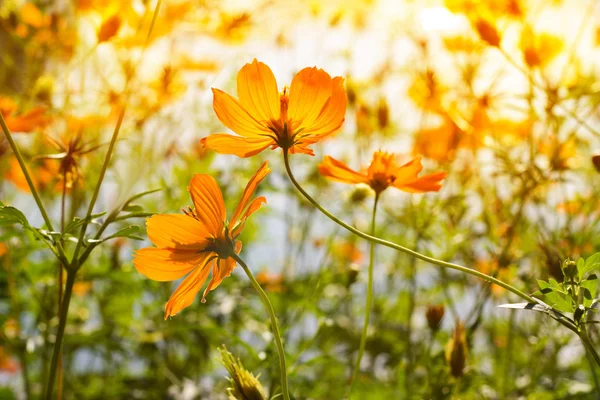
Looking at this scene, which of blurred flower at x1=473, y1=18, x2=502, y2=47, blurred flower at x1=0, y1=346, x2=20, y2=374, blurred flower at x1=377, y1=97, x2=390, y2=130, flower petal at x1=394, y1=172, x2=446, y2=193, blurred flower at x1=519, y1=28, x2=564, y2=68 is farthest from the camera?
blurred flower at x1=0, y1=346, x2=20, y2=374

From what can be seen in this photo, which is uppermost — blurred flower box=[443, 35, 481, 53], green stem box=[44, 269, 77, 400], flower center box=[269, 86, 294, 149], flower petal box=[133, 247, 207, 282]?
blurred flower box=[443, 35, 481, 53]

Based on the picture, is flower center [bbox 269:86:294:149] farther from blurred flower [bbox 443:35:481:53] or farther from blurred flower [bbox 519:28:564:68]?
blurred flower [bbox 443:35:481:53]

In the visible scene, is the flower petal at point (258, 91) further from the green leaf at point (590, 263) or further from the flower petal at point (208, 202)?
the green leaf at point (590, 263)

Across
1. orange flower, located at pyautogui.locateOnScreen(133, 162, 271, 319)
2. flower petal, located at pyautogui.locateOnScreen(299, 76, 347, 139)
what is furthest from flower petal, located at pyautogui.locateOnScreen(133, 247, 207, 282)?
flower petal, located at pyautogui.locateOnScreen(299, 76, 347, 139)

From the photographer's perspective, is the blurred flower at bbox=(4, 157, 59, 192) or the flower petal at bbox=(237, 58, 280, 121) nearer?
the flower petal at bbox=(237, 58, 280, 121)

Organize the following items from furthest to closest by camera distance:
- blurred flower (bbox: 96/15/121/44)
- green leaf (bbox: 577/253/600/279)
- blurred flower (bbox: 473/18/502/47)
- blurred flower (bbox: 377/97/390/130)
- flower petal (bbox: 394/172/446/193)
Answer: blurred flower (bbox: 377/97/390/130), blurred flower (bbox: 473/18/502/47), blurred flower (bbox: 96/15/121/44), flower petal (bbox: 394/172/446/193), green leaf (bbox: 577/253/600/279)

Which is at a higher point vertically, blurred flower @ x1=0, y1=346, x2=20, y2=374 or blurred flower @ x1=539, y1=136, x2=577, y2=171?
blurred flower @ x1=539, y1=136, x2=577, y2=171

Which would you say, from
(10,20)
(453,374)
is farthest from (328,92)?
(10,20)

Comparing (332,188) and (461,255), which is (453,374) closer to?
(461,255)
